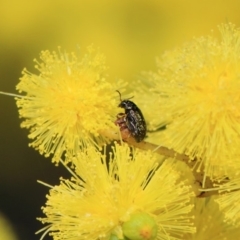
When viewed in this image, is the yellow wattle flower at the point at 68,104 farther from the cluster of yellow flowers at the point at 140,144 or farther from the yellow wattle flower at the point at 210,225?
the yellow wattle flower at the point at 210,225

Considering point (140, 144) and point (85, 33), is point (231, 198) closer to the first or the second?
point (140, 144)

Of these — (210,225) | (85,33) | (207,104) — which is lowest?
(210,225)

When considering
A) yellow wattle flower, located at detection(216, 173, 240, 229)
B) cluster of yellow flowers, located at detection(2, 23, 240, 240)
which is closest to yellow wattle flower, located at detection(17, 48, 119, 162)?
cluster of yellow flowers, located at detection(2, 23, 240, 240)

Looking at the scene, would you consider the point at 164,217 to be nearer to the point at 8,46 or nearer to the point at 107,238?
the point at 107,238

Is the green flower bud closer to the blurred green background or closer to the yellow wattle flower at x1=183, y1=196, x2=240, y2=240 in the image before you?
the yellow wattle flower at x1=183, y1=196, x2=240, y2=240

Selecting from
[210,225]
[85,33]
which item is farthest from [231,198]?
[85,33]

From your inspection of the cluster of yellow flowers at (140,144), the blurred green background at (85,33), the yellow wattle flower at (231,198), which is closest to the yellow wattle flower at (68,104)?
the cluster of yellow flowers at (140,144)

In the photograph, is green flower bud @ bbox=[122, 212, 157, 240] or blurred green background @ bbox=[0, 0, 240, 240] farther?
blurred green background @ bbox=[0, 0, 240, 240]
